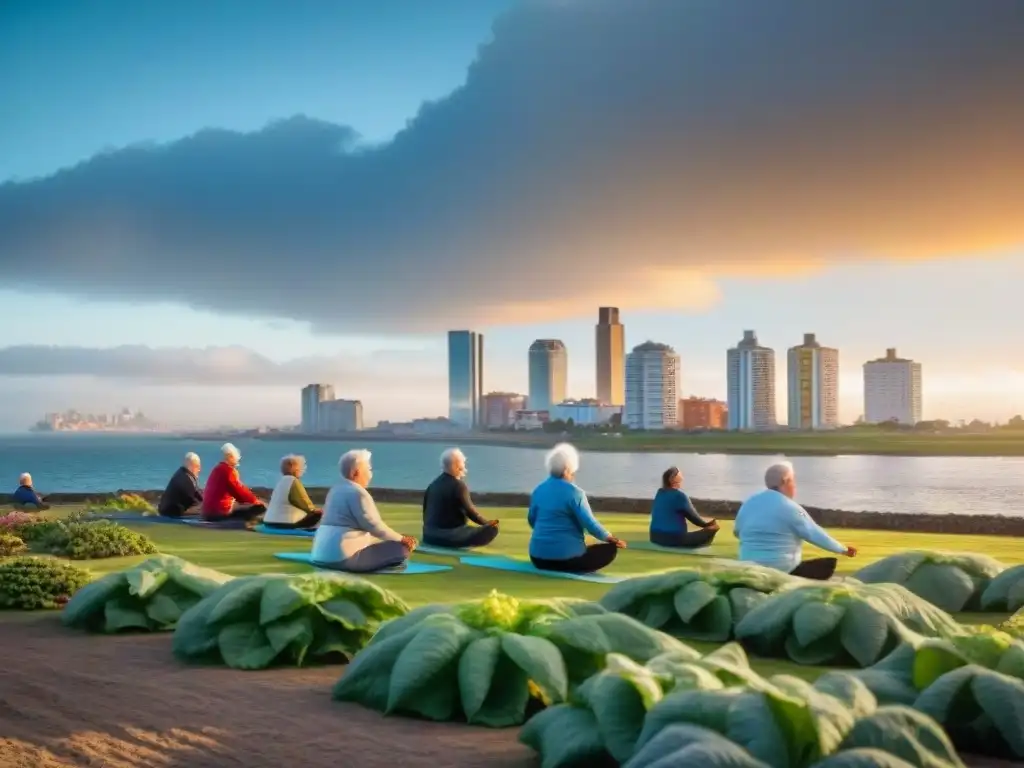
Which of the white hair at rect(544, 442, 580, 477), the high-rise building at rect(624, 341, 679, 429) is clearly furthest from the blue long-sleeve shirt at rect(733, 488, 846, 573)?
the high-rise building at rect(624, 341, 679, 429)

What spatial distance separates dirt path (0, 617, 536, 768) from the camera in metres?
4.88

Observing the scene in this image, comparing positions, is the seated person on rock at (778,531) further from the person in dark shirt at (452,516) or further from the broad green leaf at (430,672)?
the broad green leaf at (430,672)

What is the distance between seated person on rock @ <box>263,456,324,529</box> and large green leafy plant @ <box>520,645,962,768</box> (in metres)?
12.0

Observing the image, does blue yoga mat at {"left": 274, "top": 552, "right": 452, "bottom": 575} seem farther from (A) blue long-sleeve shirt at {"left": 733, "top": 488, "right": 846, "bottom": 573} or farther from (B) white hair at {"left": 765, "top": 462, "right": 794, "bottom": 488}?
(B) white hair at {"left": 765, "top": 462, "right": 794, "bottom": 488}

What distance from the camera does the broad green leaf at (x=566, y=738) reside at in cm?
443

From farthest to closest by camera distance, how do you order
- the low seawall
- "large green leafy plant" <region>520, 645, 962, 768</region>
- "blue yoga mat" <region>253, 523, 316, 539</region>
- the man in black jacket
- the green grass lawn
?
the man in black jacket → the low seawall → "blue yoga mat" <region>253, 523, 316, 539</region> → the green grass lawn → "large green leafy plant" <region>520, 645, 962, 768</region>

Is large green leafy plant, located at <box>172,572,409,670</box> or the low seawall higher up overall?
large green leafy plant, located at <box>172,572,409,670</box>

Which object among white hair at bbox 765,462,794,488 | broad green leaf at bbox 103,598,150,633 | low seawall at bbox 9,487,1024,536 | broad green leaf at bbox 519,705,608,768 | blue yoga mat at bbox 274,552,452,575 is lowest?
low seawall at bbox 9,487,1024,536

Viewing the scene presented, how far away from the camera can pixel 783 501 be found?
391 inches

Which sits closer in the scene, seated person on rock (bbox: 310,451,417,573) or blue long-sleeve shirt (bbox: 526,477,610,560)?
seated person on rock (bbox: 310,451,417,573)

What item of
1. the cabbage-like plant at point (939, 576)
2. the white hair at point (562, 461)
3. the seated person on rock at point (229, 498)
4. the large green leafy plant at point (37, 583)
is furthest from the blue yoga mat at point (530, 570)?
the seated person on rock at point (229, 498)

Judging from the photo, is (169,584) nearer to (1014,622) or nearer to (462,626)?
(462,626)

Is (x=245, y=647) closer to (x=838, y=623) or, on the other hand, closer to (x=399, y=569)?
(x=838, y=623)

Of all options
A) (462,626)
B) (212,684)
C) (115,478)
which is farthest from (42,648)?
(115,478)
